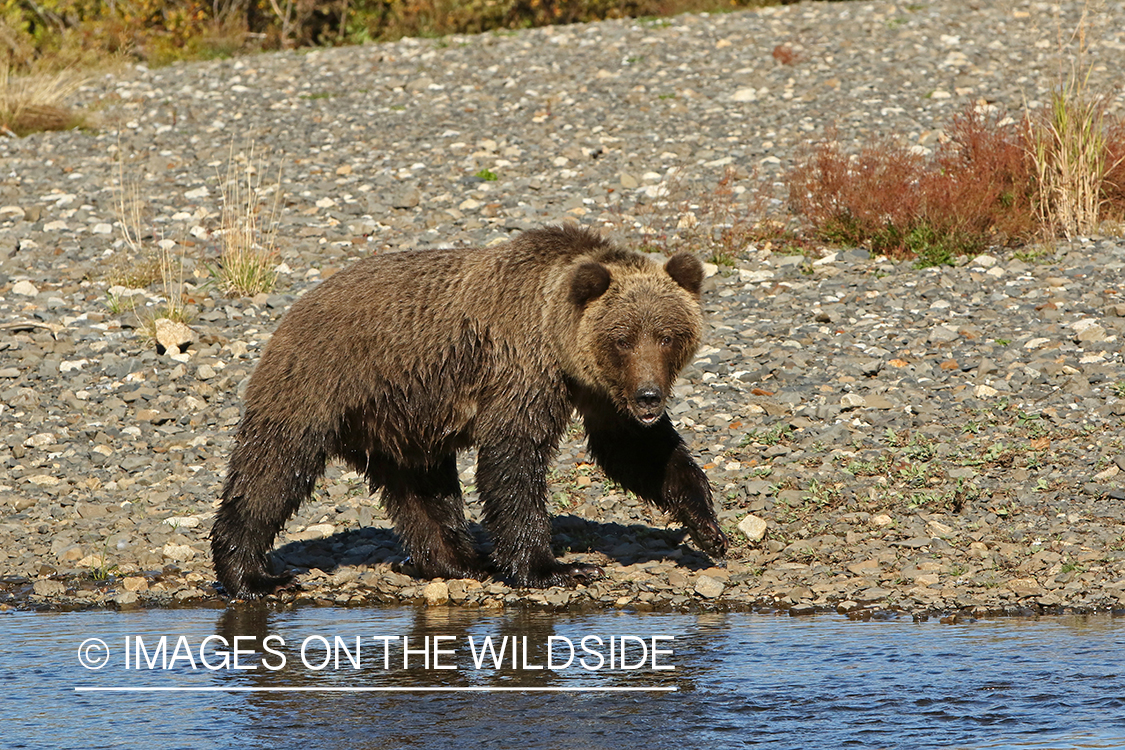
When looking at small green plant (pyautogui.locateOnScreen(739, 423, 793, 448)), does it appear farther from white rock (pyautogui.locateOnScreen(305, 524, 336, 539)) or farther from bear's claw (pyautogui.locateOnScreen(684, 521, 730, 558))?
white rock (pyautogui.locateOnScreen(305, 524, 336, 539))

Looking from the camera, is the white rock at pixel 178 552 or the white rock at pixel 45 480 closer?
the white rock at pixel 178 552

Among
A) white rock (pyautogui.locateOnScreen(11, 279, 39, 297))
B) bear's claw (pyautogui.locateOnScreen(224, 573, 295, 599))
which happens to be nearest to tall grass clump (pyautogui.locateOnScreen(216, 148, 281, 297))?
white rock (pyautogui.locateOnScreen(11, 279, 39, 297))

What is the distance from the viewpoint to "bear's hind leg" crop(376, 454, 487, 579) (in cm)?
707

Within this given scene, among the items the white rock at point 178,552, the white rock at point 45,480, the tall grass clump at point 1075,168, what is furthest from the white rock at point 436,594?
the tall grass clump at point 1075,168

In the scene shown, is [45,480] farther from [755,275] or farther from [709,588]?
[755,275]

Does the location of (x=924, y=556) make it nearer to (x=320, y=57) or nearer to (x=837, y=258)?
(x=837, y=258)

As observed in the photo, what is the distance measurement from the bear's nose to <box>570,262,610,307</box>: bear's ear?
0.55 meters

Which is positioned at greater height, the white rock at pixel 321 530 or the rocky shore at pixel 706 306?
the rocky shore at pixel 706 306

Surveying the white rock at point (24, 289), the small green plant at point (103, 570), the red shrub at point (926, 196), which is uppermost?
the red shrub at point (926, 196)

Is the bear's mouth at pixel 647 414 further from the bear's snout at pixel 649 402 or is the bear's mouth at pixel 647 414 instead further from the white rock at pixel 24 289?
the white rock at pixel 24 289

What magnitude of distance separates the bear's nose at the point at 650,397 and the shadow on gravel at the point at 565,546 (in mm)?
1026

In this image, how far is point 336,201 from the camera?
13.2 m

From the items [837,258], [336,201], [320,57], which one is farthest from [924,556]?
[320,57]

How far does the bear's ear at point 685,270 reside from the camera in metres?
6.70
